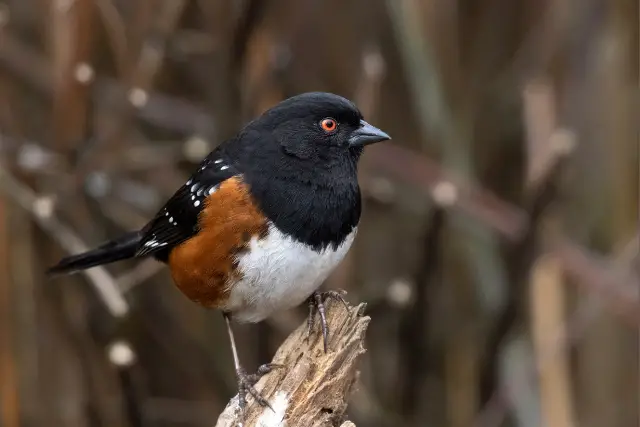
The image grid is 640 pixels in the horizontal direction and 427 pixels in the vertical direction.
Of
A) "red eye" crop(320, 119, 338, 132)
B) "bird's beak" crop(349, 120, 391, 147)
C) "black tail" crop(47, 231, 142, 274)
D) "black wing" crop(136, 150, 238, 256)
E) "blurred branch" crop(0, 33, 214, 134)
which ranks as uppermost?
"blurred branch" crop(0, 33, 214, 134)

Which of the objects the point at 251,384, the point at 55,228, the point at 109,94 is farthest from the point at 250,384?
the point at 109,94

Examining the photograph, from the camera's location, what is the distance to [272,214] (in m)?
1.43

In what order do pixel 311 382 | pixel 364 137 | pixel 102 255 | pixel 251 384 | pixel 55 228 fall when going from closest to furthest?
1. pixel 311 382
2. pixel 251 384
3. pixel 364 137
4. pixel 102 255
5. pixel 55 228

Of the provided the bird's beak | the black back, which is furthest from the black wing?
the bird's beak

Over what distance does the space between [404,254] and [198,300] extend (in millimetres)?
1145

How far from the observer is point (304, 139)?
153 cm

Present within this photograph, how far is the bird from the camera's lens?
142 cm

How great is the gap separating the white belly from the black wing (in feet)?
0.58

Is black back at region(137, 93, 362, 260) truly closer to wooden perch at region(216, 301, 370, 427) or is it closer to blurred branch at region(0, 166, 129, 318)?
wooden perch at region(216, 301, 370, 427)

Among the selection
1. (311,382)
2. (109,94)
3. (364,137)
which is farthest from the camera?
(109,94)

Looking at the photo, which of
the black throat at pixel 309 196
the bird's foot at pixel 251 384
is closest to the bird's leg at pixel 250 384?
the bird's foot at pixel 251 384

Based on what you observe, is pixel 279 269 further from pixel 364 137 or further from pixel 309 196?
pixel 364 137

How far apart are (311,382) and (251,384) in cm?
16

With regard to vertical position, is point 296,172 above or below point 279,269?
above
